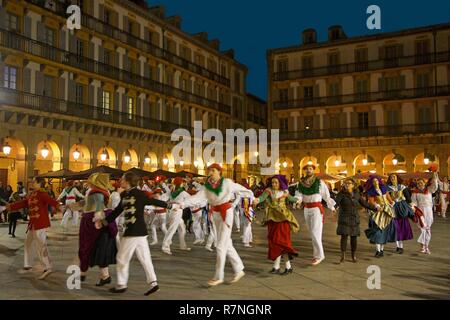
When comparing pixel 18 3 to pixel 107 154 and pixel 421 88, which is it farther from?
pixel 421 88

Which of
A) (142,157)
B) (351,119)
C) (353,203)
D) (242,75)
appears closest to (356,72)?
(351,119)

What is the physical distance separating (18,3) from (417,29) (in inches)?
1201

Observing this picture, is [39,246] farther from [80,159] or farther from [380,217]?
[80,159]

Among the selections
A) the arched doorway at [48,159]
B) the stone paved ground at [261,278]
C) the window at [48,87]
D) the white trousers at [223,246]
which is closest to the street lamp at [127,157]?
the arched doorway at [48,159]

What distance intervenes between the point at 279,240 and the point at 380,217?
3382 mm

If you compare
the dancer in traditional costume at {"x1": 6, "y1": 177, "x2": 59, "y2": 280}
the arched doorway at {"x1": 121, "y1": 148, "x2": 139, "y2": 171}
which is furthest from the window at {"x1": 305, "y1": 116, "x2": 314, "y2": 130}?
the dancer in traditional costume at {"x1": 6, "y1": 177, "x2": 59, "y2": 280}

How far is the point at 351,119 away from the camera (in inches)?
1661

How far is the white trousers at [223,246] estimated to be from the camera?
25.1 ft

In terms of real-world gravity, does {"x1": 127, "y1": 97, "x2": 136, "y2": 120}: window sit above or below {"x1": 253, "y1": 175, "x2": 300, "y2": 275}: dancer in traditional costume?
above

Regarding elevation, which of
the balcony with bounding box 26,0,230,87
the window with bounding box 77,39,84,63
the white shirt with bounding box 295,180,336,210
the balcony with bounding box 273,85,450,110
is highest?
the balcony with bounding box 26,0,230,87

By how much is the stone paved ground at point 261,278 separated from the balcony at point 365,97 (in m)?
30.3

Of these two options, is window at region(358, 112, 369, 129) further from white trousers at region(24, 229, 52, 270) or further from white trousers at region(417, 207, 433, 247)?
white trousers at region(24, 229, 52, 270)

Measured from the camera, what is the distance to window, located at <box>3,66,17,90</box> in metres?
25.3

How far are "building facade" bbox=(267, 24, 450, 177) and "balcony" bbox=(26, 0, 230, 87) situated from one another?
8.18 meters
